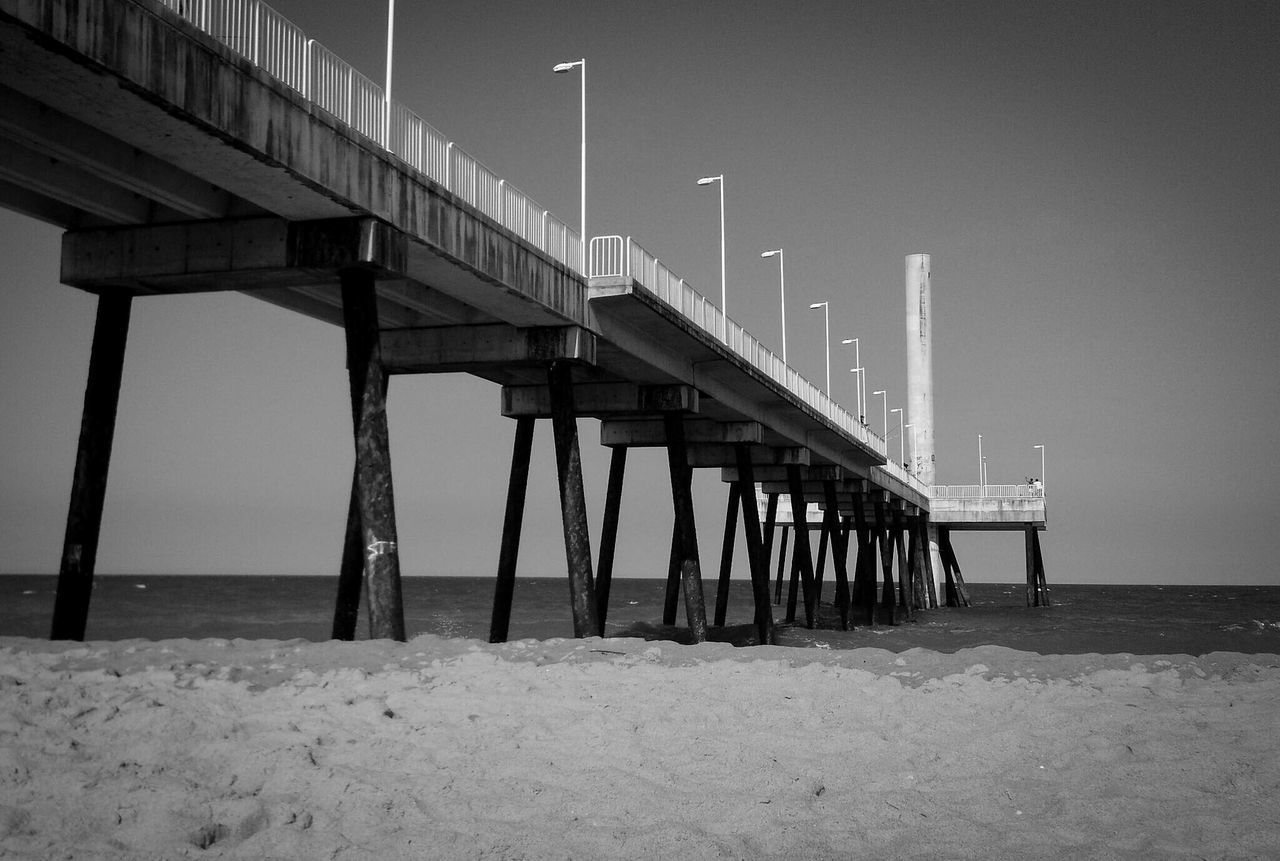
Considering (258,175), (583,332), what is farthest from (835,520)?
(258,175)

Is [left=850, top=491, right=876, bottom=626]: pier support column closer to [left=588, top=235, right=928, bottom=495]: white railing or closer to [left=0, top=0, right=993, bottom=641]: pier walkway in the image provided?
[left=588, top=235, right=928, bottom=495]: white railing

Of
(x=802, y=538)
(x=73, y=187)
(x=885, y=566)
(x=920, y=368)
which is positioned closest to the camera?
(x=73, y=187)

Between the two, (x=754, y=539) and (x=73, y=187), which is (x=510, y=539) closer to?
(x=754, y=539)

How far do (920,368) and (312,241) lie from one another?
2344 inches

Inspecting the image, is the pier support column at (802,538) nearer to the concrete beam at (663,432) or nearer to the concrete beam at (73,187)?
the concrete beam at (663,432)

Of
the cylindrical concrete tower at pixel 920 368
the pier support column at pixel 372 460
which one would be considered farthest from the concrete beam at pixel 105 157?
the cylindrical concrete tower at pixel 920 368

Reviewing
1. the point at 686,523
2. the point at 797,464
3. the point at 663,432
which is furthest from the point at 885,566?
the point at 686,523

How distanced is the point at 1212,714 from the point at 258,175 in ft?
36.0

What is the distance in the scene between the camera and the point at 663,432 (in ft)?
104

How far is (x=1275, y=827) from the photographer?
6723mm

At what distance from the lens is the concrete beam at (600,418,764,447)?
31.8m

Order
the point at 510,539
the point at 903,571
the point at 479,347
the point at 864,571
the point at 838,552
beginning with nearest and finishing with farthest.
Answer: the point at 479,347 → the point at 510,539 → the point at 838,552 → the point at 864,571 → the point at 903,571

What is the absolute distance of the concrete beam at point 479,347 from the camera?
819 inches

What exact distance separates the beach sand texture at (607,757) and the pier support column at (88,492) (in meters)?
2.75
